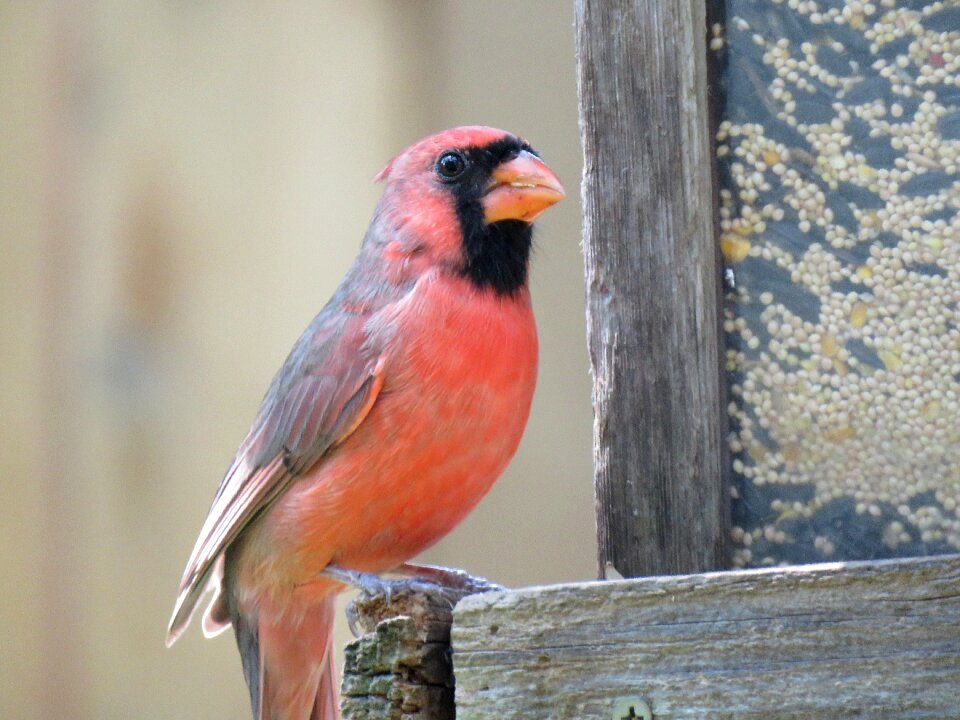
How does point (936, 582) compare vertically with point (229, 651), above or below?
above

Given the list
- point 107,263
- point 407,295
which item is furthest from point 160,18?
point 407,295

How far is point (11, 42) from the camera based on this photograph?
3.30 meters

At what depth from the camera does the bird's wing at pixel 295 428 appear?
7.88 feet

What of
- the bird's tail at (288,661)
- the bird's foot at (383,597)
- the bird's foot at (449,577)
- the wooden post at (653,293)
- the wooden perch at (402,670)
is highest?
the wooden post at (653,293)

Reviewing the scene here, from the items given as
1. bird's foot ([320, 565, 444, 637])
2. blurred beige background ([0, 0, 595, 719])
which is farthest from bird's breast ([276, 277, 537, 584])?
blurred beige background ([0, 0, 595, 719])

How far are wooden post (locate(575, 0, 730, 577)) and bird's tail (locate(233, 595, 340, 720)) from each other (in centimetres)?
73

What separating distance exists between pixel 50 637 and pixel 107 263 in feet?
2.66

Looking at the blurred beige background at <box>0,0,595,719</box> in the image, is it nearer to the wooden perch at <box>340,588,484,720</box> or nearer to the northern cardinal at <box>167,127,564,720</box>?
the northern cardinal at <box>167,127,564,720</box>

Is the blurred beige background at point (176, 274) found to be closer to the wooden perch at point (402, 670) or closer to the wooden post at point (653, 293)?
the wooden post at point (653, 293)

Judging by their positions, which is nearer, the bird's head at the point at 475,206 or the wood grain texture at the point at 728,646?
the wood grain texture at the point at 728,646

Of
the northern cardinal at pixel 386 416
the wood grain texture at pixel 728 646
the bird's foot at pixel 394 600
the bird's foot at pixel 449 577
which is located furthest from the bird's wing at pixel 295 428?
the wood grain texture at pixel 728 646

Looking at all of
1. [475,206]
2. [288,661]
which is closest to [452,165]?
[475,206]

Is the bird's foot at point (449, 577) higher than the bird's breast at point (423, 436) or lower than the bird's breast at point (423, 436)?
lower

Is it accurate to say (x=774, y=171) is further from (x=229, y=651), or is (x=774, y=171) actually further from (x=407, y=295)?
(x=229, y=651)
